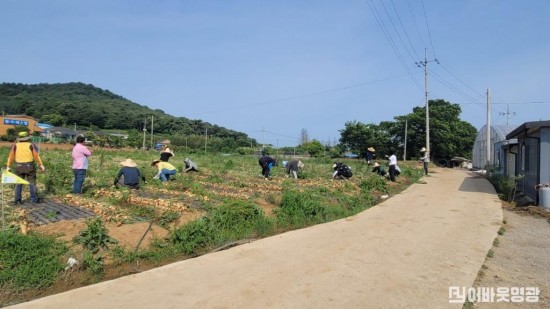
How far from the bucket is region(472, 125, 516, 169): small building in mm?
20165

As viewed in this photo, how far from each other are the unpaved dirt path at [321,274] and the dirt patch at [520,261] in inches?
8.1

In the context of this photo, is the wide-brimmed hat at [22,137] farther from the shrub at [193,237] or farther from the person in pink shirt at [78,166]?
the shrub at [193,237]

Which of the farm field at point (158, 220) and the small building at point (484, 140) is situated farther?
the small building at point (484, 140)

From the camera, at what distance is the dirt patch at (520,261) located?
5.04 meters

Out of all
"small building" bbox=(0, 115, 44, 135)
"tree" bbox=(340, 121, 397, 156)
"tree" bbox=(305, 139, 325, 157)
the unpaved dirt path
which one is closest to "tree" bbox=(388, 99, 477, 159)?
"tree" bbox=(340, 121, 397, 156)

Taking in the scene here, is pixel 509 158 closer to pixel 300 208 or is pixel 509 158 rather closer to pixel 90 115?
pixel 300 208

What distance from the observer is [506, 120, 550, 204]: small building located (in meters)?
11.7

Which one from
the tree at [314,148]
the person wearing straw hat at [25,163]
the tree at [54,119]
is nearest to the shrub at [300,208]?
the person wearing straw hat at [25,163]

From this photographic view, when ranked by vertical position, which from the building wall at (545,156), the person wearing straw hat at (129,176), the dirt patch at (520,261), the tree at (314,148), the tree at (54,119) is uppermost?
the tree at (54,119)

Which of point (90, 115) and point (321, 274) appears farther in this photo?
point (90, 115)

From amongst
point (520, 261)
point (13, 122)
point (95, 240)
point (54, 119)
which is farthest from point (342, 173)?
point (54, 119)

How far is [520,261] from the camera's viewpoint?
20.5ft

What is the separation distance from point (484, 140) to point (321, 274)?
116 feet

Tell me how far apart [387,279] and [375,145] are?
171 feet
